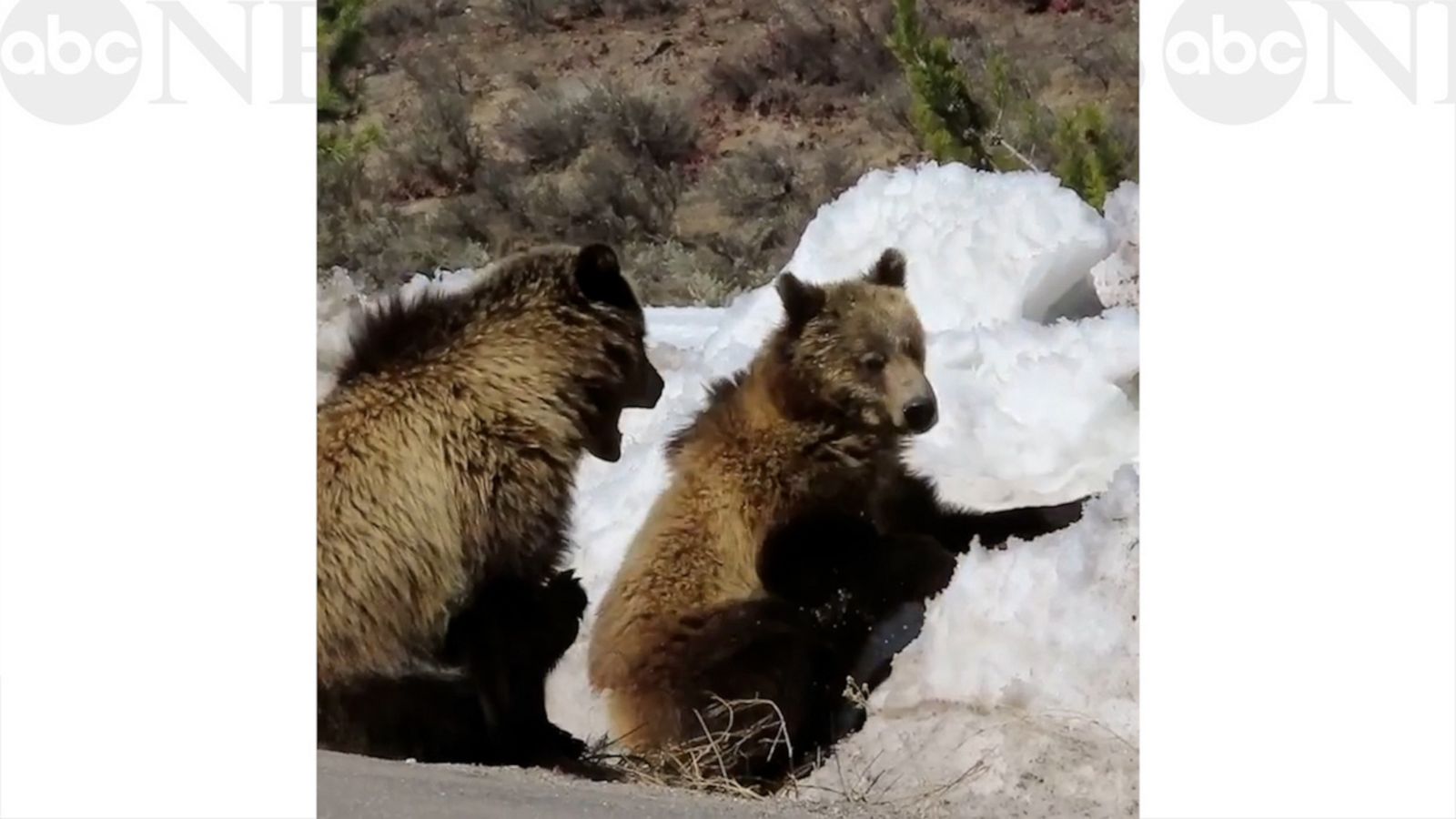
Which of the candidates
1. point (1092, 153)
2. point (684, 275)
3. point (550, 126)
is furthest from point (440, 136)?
point (1092, 153)

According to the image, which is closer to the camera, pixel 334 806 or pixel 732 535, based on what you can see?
pixel 732 535

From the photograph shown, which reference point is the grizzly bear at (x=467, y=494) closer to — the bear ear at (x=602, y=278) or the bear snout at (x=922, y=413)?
the bear ear at (x=602, y=278)

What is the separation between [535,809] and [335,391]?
1.15 m

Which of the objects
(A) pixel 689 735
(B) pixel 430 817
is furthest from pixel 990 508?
(B) pixel 430 817

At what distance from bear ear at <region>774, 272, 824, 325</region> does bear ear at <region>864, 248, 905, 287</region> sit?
125 mm

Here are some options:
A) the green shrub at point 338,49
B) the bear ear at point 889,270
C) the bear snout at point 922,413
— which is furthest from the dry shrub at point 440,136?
the bear snout at point 922,413

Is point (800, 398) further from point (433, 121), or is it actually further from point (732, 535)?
point (433, 121)

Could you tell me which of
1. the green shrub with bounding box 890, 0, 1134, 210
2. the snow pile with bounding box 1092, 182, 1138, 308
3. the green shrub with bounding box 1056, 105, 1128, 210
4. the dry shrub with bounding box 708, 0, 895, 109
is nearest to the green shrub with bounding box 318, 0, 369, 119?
the dry shrub with bounding box 708, 0, 895, 109

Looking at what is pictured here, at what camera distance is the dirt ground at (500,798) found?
11.2 ft

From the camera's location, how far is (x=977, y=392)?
3443 mm

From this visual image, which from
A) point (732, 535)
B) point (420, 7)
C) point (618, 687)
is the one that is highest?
point (420, 7)

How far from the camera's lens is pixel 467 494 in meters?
3.74
